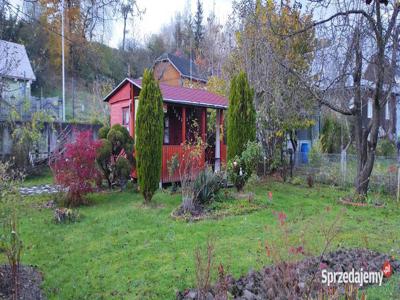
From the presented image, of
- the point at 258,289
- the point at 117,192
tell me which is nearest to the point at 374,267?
the point at 258,289

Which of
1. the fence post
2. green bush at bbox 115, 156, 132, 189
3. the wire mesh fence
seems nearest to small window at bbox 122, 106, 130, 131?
green bush at bbox 115, 156, 132, 189

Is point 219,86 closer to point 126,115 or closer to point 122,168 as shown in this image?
point 126,115

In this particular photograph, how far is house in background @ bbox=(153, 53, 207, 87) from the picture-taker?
25711 millimetres

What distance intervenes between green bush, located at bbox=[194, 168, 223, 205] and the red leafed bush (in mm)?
2811

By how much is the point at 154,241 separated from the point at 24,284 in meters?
2.06

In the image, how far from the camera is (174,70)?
87.3 feet

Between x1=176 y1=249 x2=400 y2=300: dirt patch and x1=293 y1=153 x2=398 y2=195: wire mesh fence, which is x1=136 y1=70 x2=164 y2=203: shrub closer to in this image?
x1=176 y1=249 x2=400 y2=300: dirt patch

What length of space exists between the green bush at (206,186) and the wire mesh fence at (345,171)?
16.2 ft

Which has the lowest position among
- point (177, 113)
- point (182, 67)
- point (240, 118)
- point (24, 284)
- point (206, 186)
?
point (24, 284)

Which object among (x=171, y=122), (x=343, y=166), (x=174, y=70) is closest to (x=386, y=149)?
(x=343, y=166)

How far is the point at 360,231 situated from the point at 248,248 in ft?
7.20

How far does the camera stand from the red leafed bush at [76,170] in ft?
26.9

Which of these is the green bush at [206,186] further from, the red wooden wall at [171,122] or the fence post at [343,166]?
the fence post at [343,166]

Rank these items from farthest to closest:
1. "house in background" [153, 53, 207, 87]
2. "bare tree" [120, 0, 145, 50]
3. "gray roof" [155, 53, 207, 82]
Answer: "house in background" [153, 53, 207, 87], "gray roof" [155, 53, 207, 82], "bare tree" [120, 0, 145, 50]
